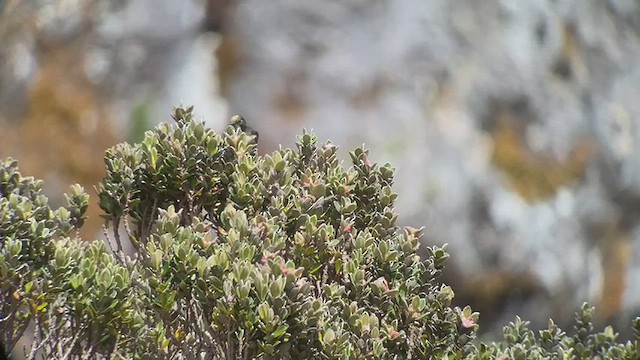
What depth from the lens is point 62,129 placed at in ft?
26.5

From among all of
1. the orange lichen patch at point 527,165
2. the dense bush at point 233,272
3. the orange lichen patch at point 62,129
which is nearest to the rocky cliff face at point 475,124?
the orange lichen patch at point 527,165

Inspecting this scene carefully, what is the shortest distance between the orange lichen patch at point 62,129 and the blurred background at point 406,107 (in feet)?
0.05

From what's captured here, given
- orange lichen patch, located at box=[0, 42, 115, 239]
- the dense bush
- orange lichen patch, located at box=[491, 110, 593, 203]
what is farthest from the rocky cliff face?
the dense bush

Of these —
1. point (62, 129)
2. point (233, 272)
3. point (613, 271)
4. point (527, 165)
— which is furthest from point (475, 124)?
point (233, 272)

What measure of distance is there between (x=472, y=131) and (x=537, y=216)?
1033mm

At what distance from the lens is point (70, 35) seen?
8344 mm

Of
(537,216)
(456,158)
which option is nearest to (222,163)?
(456,158)

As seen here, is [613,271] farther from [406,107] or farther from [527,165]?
[406,107]

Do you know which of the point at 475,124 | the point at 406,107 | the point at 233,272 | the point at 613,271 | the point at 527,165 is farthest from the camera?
the point at 613,271

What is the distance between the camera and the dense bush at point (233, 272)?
3.15 metres

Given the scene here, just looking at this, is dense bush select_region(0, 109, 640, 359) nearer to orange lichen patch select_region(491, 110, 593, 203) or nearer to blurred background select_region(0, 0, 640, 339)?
blurred background select_region(0, 0, 640, 339)

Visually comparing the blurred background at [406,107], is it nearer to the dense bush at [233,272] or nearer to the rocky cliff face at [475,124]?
the rocky cliff face at [475,124]

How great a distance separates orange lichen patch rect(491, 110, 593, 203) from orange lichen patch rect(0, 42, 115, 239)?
379 centimetres

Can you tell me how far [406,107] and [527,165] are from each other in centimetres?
137
